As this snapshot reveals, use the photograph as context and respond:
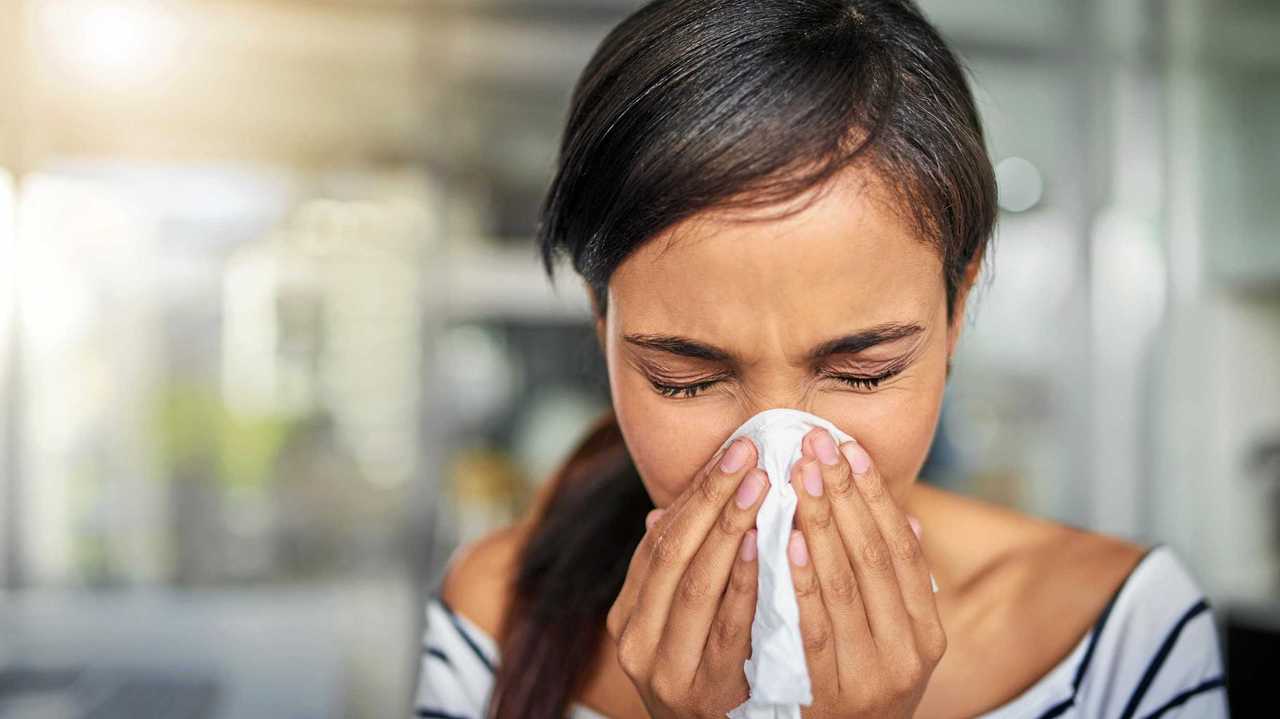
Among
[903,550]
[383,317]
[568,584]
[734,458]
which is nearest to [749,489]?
[734,458]

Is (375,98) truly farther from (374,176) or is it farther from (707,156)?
(707,156)

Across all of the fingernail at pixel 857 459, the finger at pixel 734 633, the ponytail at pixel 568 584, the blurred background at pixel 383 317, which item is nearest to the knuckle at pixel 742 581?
the finger at pixel 734 633

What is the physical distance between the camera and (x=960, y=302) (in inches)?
33.3

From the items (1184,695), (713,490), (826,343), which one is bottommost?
(1184,695)

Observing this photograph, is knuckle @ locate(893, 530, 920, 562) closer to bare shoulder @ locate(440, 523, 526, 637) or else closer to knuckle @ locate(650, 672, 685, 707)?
knuckle @ locate(650, 672, 685, 707)

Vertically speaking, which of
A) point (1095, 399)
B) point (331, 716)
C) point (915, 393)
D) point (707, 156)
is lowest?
point (331, 716)

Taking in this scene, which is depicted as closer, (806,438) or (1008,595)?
(806,438)

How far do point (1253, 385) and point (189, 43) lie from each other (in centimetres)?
269

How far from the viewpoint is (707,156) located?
68cm

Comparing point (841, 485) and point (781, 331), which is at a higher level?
point (781, 331)

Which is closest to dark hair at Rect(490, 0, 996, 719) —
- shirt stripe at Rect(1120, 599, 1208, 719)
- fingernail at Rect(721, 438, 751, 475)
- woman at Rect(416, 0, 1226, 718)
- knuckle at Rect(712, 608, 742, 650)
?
woman at Rect(416, 0, 1226, 718)

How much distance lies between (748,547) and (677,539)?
0.05m

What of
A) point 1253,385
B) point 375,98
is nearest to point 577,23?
point 375,98

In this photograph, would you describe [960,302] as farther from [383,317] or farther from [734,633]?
[383,317]
